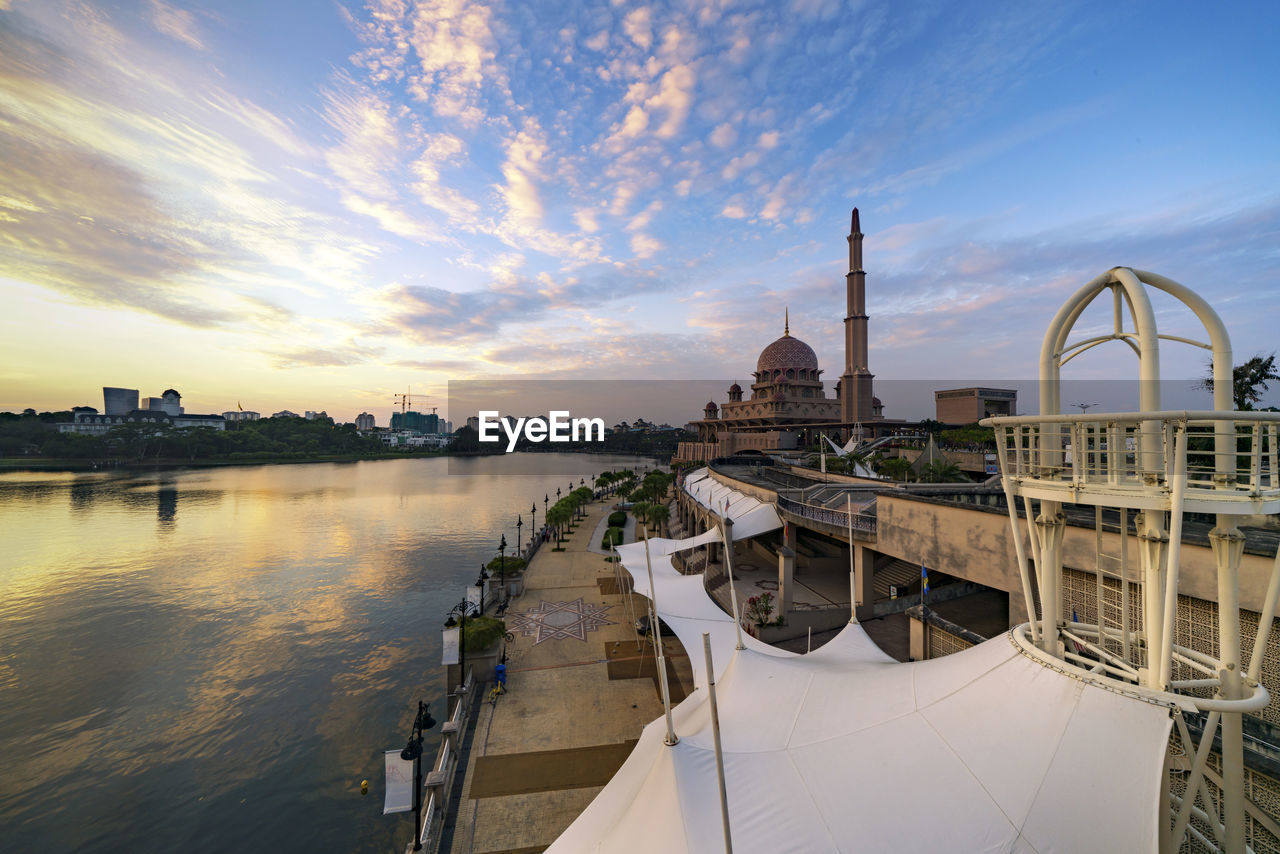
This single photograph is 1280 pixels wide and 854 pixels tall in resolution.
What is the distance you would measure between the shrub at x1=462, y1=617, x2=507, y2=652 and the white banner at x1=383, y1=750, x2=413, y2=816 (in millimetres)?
6960

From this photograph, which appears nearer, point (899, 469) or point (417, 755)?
point (417, 755)

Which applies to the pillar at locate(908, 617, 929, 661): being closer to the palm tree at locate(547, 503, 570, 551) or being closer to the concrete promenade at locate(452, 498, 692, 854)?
the concrete promenade at locate(452, 498, 692, 854)

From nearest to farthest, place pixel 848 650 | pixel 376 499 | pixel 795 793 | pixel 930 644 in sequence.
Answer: pixel 795 793
pixel 848 650
pixel 930 644
pixel 376 499

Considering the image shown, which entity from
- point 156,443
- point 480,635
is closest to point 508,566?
point 480,635

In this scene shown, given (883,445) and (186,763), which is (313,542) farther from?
(883,445)

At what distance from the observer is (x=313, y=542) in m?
46.3

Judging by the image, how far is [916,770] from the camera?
6445 millimetres

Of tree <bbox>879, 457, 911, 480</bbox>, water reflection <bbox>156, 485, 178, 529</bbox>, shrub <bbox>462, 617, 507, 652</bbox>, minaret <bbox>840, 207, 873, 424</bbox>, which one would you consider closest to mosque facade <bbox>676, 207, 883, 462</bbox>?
minaret <bbox>840, 207, 873, 424</bbox>

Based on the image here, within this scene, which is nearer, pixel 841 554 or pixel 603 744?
pixel 603 744

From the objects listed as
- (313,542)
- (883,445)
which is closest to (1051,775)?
(313,542)

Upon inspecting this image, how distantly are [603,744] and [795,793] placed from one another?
9.73 m

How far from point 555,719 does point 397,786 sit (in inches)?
244

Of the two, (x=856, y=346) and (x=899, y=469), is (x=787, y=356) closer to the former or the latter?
(x=856, y=346)

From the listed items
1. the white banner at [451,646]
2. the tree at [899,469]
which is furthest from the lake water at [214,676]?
the tree at [899,469]
